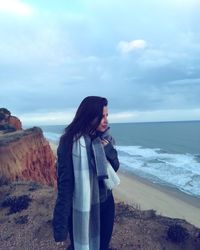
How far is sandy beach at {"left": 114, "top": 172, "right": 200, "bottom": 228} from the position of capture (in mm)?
18422

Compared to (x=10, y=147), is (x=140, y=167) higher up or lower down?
lower down

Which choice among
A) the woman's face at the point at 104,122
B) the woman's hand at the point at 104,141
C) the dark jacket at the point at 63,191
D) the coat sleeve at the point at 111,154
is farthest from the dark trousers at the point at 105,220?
the woman's face at the point at 104,122

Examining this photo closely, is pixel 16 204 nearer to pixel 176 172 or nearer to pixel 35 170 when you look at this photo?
pixel 35 170

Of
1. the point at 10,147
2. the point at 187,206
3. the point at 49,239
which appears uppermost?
the point at 10,147

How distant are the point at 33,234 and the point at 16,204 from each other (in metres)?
1.78

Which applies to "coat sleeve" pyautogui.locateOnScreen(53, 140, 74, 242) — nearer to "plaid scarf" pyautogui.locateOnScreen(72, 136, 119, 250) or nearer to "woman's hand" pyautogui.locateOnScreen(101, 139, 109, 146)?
"plaid scarf" pyautogui.locateOnScreen(72, 136, 119, 250)

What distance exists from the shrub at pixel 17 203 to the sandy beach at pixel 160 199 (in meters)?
7.91

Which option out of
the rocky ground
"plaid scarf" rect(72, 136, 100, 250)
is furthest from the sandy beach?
"plaid scarf" rect(72, 136, 100, 250)

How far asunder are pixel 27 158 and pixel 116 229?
29.3ft

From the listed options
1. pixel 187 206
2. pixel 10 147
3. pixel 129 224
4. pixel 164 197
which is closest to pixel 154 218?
pixel 129 224

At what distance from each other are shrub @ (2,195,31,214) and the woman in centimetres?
478

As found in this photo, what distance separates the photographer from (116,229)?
7.87 metres

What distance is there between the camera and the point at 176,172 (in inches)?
1180

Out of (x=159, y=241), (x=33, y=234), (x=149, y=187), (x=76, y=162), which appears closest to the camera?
(x=76, y=162)
